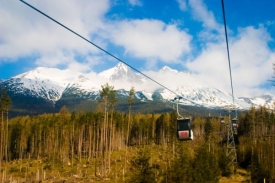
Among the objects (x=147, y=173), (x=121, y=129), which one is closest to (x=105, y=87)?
(x=147, y=173)

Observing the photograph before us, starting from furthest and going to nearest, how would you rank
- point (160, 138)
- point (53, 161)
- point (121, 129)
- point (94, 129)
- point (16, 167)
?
point (160, 138) → point (121, 129) → point (94, 129) → point (16, 167) → point (53, 161)

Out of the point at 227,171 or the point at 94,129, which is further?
the point at 94,129

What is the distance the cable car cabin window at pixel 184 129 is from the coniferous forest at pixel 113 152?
1200 cm

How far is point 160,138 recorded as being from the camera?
126 metres

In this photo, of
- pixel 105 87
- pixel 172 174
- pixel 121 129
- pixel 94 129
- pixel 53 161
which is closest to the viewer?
pixel 172 174

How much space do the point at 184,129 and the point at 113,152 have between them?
7657 cm

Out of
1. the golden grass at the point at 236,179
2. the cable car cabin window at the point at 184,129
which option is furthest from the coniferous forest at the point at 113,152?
the cable car cabin window at the point at 184,129

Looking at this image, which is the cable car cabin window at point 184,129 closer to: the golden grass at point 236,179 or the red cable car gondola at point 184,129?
the red cable car gondola at point 184,129

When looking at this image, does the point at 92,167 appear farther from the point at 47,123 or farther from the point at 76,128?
the point at 47,123

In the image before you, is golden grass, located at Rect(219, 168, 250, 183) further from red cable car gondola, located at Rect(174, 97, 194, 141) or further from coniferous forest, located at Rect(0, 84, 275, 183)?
red cable car gondola, located at Rect(174, 97, 194, 141)

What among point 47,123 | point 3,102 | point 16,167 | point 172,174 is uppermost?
point 3,102

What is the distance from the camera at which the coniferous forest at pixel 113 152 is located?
48494 millimetres

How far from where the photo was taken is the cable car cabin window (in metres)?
24.8

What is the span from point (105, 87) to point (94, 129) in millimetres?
34729
